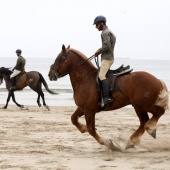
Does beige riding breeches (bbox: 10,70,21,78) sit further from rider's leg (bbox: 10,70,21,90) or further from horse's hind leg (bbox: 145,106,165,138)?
horse's hind leg (bbox: 145,106,165,138)

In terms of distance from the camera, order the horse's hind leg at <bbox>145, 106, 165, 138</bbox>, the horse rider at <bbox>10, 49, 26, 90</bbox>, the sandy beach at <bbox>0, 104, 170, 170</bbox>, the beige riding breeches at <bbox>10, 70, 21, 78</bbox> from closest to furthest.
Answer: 1. the sandy beach at <bbox>0, 104, 170, 170</bbox>
2. the horse's hind leg at <bbox>145, 106, 165, 138</bbox>
3. the horse rider at <bbox>10, 49, 26, 90</bbox>
4. the beige riding breeches at <bbox>10, 70, 21, 78</bbox>

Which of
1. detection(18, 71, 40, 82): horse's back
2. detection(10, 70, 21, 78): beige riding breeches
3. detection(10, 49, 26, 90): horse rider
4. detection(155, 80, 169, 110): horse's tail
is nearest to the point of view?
detection(155, 80, 169, 110): horse's tail

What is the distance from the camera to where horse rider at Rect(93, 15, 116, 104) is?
9.65 m

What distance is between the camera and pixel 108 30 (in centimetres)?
985

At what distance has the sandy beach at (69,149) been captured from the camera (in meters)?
8.25

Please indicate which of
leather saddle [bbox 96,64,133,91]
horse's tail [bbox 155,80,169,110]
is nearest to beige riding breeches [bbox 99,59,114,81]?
leather saddle [bbox 96,64,133,91]

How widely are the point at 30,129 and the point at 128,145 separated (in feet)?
13.7

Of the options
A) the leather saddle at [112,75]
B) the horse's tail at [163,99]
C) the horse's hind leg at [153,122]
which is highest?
the leather saddle at [112,75]

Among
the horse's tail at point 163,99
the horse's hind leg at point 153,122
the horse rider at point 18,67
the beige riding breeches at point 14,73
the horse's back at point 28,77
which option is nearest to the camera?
the horse's tail at point 163,99

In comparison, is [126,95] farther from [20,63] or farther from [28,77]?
[28,77]

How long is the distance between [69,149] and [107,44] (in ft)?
7.93

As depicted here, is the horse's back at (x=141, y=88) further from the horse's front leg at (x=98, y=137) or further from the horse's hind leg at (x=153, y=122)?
the horse's front leg at (x=98, y=137)

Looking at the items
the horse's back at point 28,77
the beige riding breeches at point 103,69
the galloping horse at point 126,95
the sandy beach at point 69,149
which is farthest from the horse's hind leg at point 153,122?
the horse's back at point 28,77

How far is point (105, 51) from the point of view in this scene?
9.94 meters
